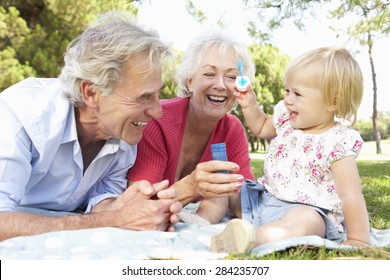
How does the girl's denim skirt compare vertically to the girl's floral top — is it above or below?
below

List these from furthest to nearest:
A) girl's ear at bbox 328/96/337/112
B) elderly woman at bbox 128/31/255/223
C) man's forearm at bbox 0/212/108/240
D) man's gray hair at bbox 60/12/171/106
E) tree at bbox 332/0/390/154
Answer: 1. tree at bbox 332/0/390/154
2. elderly woman at bbox 128/31/255/223
3. girl's ear at bbox 328/96/337/112
4. man's gray hair at bbox 60/12/171/106
5. man's forearm at bbox 0/212/108/240

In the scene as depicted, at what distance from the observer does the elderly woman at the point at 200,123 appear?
2965 millimetres

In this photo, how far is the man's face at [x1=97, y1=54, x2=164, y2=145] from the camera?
2.46 metres

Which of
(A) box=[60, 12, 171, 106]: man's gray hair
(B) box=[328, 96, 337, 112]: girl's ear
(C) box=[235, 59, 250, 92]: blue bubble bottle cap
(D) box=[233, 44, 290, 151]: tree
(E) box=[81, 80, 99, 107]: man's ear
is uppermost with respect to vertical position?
(A) box=[60, 12, 171, 106]: man's gray hair

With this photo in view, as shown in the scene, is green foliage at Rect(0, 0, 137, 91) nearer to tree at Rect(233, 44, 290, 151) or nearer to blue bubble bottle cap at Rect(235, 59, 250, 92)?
blue bubble bottle cap at Rect(235, 59, 250, 92)

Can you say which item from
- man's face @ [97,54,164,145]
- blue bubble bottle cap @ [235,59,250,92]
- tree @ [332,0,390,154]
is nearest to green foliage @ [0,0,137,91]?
tree @ [332,0,390,154]

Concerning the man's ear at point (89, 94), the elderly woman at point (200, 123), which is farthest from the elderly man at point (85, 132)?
the elderly woman at point (200, 123)

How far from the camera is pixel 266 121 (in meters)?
2.97

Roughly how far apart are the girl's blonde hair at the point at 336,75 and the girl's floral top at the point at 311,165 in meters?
0.12

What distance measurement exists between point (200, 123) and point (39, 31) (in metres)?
10.9

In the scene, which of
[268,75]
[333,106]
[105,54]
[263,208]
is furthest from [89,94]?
[268,75]

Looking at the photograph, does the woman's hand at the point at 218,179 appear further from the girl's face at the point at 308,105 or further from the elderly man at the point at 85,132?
the girl's face at the point at 308,105

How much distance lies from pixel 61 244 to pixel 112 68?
850 mm

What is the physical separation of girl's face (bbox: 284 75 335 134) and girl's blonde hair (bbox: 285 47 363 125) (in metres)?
0.02
